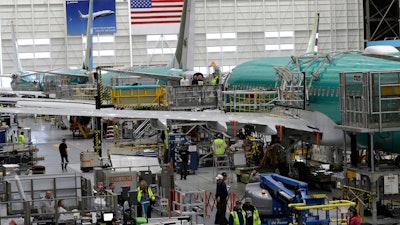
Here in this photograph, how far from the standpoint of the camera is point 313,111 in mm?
30141

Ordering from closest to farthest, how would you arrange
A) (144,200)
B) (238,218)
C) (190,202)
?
(238,218) → (144,200) → (190,202)

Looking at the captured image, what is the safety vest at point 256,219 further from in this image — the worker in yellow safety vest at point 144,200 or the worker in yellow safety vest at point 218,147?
the worker in yellow safety vest at point 218,147

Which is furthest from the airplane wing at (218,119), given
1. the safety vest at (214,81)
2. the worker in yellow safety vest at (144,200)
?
the safety vest at (214,81)

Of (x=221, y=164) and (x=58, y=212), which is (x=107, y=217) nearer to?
(x=58, y=212)

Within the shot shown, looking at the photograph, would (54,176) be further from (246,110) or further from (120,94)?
(120,94)

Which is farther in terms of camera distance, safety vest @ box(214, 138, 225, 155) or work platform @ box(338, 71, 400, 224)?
safety vest @ box(214, 138, 225, 155)

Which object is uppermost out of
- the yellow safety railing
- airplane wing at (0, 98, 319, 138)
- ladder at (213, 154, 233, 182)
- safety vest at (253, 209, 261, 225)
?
the yellow safety railing

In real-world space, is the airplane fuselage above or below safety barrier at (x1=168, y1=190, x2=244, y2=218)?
above

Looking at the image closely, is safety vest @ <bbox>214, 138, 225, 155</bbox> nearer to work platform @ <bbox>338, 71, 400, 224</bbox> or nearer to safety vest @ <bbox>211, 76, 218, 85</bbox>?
safety vest @ <bbox>211, 76, 218, 85</bbox>

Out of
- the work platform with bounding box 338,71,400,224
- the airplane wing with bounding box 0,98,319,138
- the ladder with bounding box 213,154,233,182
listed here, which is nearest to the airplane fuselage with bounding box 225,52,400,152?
the airplane wing with bounding box 0,98,319,138

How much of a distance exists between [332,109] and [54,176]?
9.90 meters

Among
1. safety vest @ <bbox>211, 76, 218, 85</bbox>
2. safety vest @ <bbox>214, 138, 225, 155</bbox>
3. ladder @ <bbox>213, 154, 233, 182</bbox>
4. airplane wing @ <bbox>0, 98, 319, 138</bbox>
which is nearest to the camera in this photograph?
airplane wing @ <bbox>0, 98, 319, 138</bbox>

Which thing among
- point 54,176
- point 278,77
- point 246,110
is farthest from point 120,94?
point 54,176

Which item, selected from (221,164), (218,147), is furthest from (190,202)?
(218,147)
